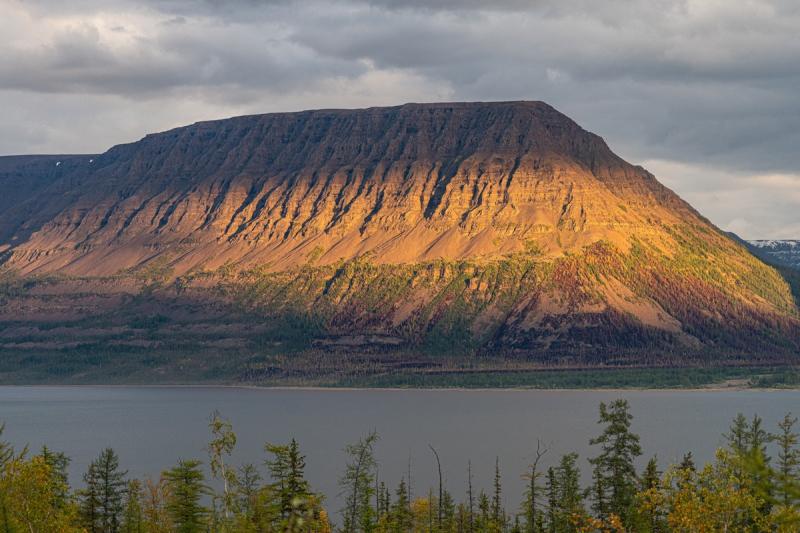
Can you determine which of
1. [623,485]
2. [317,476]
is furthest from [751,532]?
[317,476]

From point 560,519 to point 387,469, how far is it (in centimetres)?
8598

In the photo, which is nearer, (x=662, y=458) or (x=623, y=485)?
(x=623, y=485)

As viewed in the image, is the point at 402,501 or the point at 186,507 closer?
the point at 186,507

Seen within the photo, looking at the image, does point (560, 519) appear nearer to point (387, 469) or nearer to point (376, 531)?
point (376, 531)

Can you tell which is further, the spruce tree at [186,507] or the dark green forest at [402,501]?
the spruce tree at [186,507]

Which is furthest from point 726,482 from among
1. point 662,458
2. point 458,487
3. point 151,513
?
point 662,458

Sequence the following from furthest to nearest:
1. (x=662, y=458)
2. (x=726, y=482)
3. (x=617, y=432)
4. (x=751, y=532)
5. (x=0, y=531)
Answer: (x=662, y=458), (x=617, y=432), (x=751, y=532), (x=726, y=482), (x=0, y=531)

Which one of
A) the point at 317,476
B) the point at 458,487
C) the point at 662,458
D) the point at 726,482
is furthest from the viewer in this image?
the point at 662,458

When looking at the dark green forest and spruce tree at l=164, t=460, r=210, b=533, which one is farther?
spruce tree at l=164, t=460, r=210, b=533

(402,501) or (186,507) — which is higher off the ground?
(186,507)

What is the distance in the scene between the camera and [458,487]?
155250 mm

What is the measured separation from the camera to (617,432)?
85.5m

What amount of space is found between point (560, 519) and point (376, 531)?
18.0 m

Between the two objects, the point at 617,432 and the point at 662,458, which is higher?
the point at 617,432
